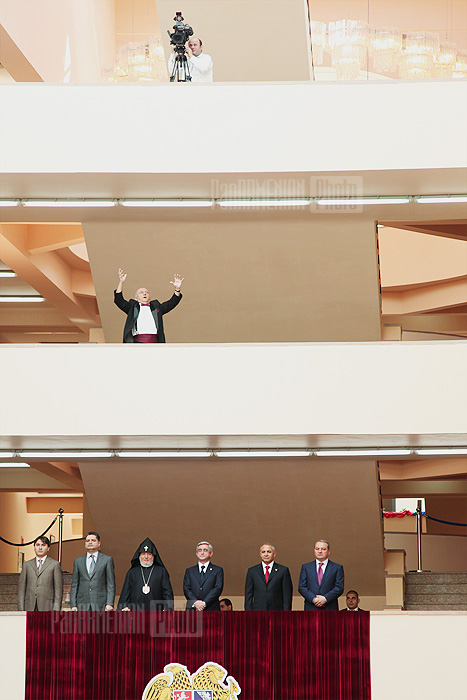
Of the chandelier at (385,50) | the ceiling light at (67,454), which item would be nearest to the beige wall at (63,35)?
the chandelier at (385,50)

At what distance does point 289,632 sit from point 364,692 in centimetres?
103

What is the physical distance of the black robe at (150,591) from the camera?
1055cm

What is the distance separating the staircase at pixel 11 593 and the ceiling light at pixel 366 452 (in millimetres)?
4414

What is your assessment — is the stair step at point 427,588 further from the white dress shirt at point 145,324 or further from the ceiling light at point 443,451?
the white dress shirt at point 145,324

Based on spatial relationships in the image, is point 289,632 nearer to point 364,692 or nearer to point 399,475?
point 364,692

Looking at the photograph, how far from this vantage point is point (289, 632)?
10.0m

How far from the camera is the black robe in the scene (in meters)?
10.6

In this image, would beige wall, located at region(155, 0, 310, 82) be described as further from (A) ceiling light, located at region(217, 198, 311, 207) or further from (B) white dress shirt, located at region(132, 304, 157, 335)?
(B) white dress shirt, located at region(132, 304, 157, 335)

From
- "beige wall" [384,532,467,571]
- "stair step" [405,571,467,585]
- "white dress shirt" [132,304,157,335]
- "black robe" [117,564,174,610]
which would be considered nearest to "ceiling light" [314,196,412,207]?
"white dress shirt" [132,304,157,335]

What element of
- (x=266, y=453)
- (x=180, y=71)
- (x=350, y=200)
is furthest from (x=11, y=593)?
(x=180, y=71)

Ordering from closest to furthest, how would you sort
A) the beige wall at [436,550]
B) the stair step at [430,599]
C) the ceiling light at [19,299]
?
the stair step at [430,599] < the ceiling light at [19,299] < the beige wall at [436,550]

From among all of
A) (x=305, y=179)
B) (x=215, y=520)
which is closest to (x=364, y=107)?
(x=305, y=179)

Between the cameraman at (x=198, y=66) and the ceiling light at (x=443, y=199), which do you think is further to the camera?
the cameraman at (x=198, y=66)

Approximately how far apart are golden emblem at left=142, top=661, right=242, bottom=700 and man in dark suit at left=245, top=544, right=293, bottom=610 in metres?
0.84
